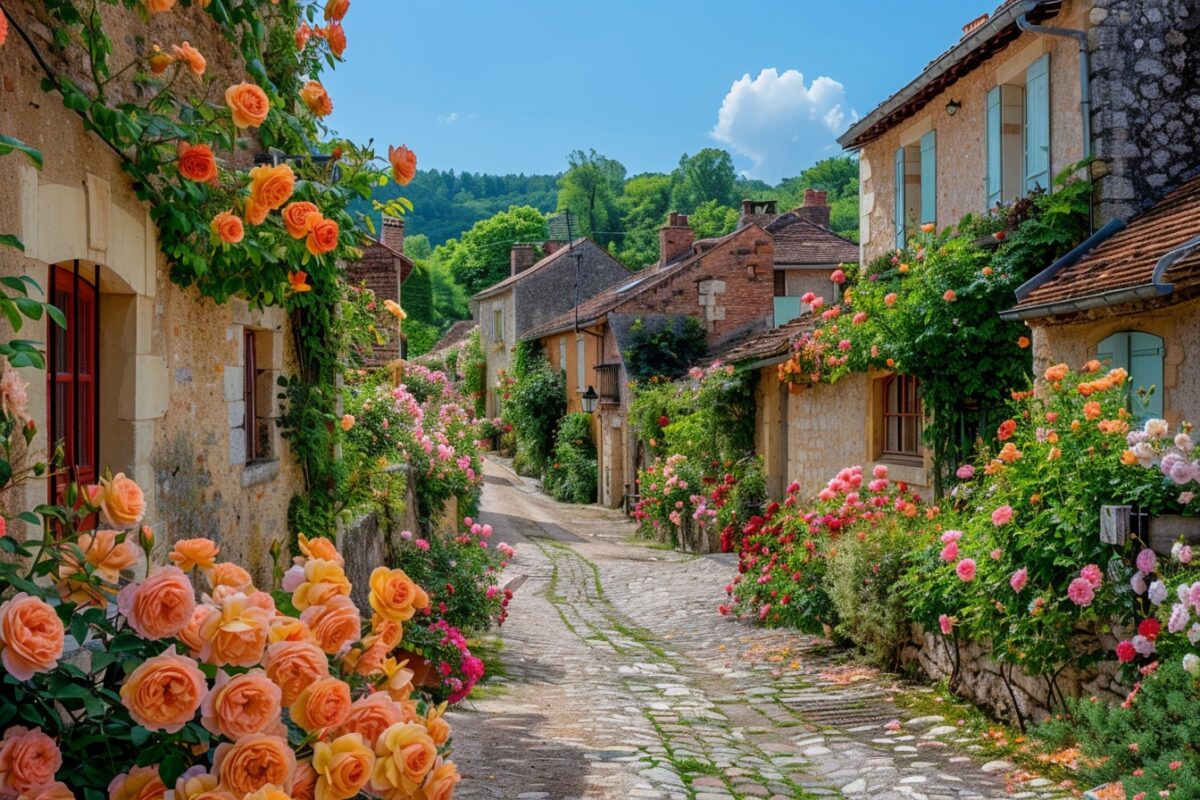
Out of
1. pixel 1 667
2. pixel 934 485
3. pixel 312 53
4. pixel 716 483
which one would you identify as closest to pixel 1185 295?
pixel 934 485

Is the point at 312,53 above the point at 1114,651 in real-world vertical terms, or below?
above

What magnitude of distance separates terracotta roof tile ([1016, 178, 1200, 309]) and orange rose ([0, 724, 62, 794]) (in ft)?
22.3

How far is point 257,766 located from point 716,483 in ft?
51.2

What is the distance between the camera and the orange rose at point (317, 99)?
564 centimetres

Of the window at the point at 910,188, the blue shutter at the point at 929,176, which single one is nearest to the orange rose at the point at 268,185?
the blue shutter at the point at 929,176

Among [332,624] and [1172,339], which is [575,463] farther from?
[332,624]

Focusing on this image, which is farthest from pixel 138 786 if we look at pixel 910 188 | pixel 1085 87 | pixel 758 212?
pixel 758 212

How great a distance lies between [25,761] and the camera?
7.80 ft

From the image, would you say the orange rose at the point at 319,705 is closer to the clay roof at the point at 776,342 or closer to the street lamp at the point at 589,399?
the clay roof at the point at 776,342

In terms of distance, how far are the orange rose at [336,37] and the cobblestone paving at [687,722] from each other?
360 cm

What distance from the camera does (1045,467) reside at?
6348mm

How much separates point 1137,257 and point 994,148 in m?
2.91

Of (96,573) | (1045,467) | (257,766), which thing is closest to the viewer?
(257,766)

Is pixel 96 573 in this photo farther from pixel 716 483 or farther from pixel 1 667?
pixel 716 483
